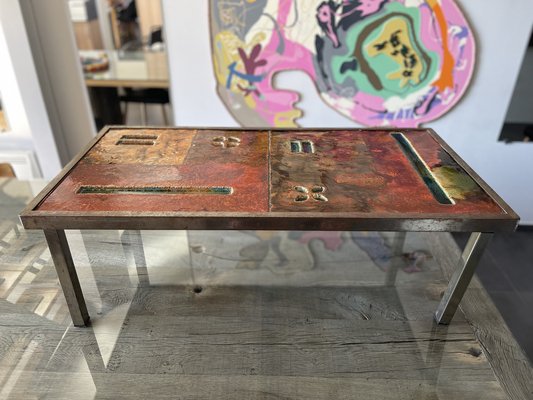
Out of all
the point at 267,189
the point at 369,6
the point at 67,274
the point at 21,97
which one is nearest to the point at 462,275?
the point at 267,189

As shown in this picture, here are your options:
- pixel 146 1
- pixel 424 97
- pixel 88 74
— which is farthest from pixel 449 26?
pixel 146 1

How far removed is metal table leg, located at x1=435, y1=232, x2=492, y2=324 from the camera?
1.43 meters

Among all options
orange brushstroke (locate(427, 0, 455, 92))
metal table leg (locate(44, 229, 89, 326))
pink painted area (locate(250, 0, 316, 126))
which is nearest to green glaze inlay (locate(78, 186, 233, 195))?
metal table leg (locate(44, 229, 89, 326))

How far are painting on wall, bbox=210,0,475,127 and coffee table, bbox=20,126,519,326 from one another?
85 centimetres

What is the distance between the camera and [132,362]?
1.51m

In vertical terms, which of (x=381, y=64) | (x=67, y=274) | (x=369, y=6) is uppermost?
(x=369, y=6)

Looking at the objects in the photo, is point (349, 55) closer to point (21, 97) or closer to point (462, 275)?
point (462, 275)

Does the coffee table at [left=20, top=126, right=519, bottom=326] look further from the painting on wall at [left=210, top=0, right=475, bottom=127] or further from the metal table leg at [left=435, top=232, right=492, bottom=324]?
the painting on wall at [left=210, top=0, right=475, bottom=127]

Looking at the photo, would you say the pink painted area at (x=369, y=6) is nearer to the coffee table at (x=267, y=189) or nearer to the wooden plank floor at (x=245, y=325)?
the coffee table at (x=267, y=189)

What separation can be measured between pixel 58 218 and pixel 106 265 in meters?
0.79

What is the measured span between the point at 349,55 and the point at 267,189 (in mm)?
1513

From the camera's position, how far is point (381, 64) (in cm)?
261

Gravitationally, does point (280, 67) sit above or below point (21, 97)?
above

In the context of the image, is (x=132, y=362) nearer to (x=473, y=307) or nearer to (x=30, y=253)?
(x=30, y=253)
